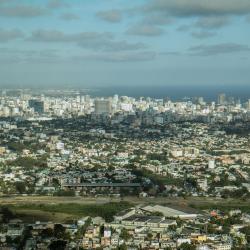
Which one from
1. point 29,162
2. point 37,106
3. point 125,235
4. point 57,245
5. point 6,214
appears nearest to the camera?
point 57,245

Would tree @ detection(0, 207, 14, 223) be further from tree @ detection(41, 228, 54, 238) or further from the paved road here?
the paved road

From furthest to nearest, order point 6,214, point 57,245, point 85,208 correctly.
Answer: point 85,208
point 6,214
point 57,245

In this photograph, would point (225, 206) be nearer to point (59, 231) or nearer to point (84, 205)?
point (84, 205)

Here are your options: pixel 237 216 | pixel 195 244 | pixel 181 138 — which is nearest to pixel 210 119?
pixel 181 138

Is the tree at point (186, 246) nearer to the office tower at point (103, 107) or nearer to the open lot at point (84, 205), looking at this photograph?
the open lot at point (84, 205)

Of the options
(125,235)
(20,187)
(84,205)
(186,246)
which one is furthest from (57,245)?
(20,187)

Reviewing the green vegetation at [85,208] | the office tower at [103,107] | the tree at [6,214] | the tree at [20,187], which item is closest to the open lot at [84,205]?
the green vegetation at [85,208]

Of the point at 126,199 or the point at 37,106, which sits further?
the point at 37,106

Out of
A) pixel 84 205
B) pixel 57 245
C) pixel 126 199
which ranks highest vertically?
pixel 57 245

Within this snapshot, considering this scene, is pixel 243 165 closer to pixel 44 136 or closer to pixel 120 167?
pixel 120 167
